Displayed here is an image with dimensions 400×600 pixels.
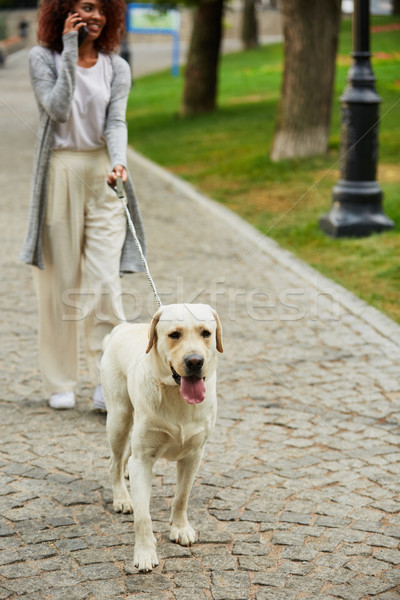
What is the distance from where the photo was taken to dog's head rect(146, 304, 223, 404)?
11.1 ft

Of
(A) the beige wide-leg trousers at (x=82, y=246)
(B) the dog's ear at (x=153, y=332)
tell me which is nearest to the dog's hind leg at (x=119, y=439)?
(B) the dog's ear at (x=153, y=332)

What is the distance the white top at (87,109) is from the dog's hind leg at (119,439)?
5.62 ft

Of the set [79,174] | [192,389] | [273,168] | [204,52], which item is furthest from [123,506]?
[204,52]

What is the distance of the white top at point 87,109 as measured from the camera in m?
4.95

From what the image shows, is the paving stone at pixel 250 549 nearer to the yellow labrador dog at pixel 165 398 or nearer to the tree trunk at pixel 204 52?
the yellow labrador dog at pixel 165 398

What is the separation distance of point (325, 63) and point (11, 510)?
35.1 ft

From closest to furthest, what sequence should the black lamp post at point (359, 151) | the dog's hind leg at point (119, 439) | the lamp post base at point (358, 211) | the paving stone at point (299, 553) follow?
the paving stone at point (299, 553)
the dog's hind leg at point (119, 439)
the black lamp post at point (359, 151)
the lamp post base at point (358, 211)

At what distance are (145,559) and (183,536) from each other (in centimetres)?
28

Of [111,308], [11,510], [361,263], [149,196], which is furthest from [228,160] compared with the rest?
[11,510]

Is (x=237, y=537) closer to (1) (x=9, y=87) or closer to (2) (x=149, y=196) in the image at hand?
(2) (x=149, y=196)

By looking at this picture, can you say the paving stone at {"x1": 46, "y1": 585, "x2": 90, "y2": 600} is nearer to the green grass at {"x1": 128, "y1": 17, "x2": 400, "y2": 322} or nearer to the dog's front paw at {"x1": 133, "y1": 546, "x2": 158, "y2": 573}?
the dog's front paw at {"x1": 133, "y1": 546, "x2": 158, "y2": 573}

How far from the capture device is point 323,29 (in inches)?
520

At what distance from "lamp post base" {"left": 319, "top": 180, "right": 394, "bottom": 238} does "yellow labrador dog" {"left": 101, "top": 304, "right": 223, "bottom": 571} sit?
633 centimetres

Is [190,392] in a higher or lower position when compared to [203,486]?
higher
